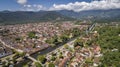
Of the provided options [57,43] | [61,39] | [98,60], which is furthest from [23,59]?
[61,39]

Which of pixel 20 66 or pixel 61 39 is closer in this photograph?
pixel 20 66

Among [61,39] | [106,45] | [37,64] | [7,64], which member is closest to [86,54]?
[106,45]

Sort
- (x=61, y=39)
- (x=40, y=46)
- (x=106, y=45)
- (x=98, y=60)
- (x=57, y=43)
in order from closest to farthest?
1. (x=98, y=60)
2. (x=106, y=45)
3. (x=40, y=46)
4. (x=57, y=43)
5. (x=61, y=39)

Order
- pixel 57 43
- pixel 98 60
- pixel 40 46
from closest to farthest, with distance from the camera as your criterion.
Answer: pixel 98 60 < pixel 40 46 < pixel 57 43

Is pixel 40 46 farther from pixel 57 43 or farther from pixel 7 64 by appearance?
pixel 7 64

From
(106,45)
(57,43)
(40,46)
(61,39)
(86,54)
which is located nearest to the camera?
(86,54)

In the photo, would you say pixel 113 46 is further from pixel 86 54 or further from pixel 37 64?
pixel 37 64

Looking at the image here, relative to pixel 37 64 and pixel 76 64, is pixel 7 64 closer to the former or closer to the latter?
pixel 37 64

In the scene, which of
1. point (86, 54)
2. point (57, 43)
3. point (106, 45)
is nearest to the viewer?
point (86, 54)

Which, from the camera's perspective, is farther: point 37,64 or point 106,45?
point 106,45
